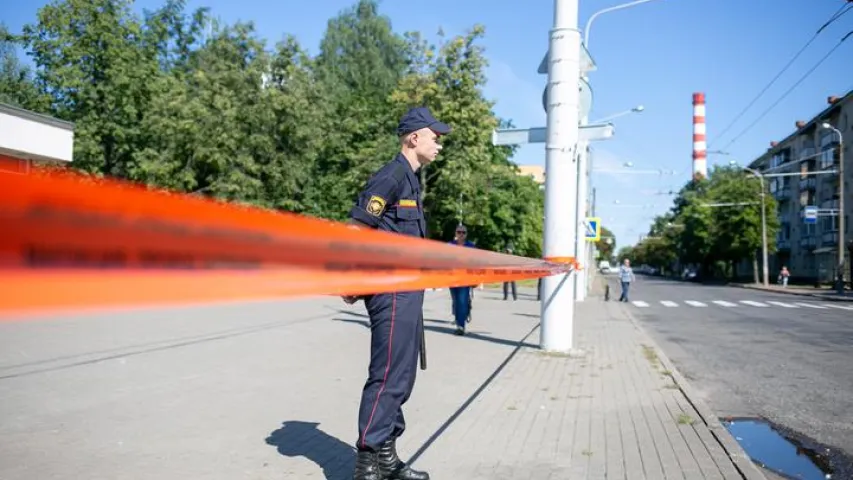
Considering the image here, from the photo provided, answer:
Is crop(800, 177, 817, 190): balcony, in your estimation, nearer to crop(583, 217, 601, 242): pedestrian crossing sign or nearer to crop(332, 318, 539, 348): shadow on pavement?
crop(583, 217, 601, 242): pedestrian crossing sign

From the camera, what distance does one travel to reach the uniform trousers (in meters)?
3.50

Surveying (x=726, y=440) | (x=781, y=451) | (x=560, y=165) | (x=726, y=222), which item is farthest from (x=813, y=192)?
(x=726, y=440)

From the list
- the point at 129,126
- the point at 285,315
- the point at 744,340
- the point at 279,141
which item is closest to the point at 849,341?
the point at 744,340

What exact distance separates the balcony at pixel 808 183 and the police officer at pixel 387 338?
243 ft

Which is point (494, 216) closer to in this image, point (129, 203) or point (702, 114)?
point (129, 203)

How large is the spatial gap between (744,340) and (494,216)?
32045mm

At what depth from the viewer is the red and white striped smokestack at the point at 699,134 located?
334 feet

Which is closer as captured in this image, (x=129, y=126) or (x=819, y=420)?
(x=819, y=420)

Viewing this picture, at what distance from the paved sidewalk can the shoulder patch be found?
61.7 inches

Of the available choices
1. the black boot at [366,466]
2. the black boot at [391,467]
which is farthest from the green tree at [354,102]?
the black boot at [366,466]

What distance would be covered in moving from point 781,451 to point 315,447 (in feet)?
11.0

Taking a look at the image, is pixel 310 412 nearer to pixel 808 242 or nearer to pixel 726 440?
pixel 726 440

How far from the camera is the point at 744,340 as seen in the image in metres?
12.4

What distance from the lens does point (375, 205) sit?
11.4 feet
